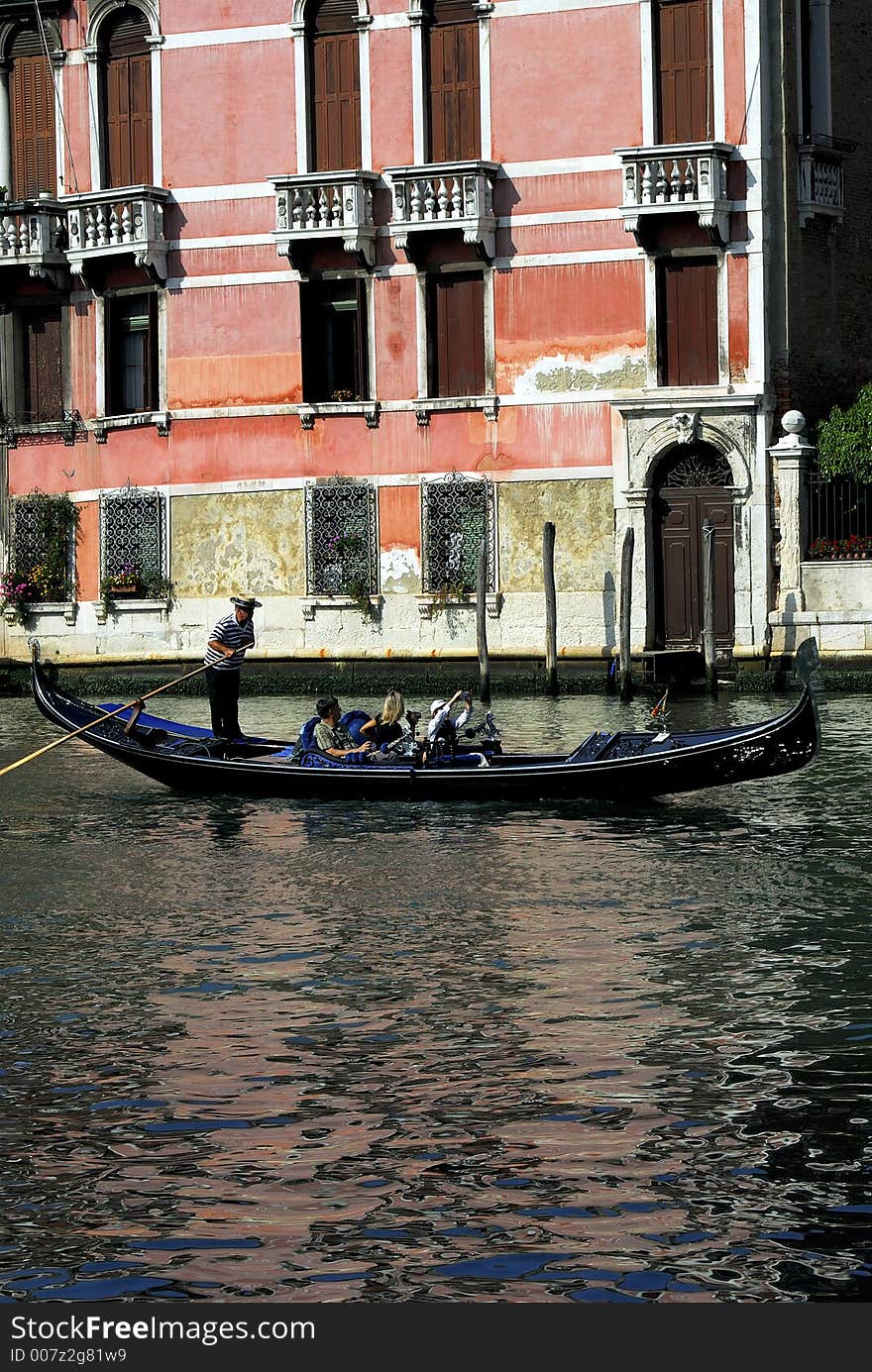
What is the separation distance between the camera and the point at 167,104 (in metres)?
29.4

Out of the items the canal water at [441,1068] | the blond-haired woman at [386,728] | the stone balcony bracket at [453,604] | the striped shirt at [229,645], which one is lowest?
the canal water at [441,1068]

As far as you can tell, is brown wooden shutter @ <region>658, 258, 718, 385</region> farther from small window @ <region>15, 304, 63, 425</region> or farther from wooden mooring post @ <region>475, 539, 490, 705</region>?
small window @ <region>15, 304, 63, 425</region>

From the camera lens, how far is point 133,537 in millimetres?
30016

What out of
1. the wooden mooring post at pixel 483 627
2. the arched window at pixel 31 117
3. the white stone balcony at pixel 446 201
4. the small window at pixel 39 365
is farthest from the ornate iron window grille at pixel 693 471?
the arched window at pixel 31 117

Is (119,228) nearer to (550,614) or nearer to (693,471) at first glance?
(550,614)

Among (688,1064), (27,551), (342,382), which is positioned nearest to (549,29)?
(342,382)

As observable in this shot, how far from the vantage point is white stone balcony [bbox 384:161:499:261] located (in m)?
27.6

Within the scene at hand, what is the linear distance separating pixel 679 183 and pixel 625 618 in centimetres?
507

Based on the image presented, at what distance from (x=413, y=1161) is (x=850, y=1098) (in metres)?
1.59

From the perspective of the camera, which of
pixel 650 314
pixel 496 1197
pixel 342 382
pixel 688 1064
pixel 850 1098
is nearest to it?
pixel 496 1197

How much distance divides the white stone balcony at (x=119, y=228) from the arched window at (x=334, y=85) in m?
2.14

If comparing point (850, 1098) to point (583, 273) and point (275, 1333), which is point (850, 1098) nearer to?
point (275, 1333)

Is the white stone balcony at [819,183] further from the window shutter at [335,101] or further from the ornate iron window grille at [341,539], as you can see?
the ornate iron window grille at [341,539]

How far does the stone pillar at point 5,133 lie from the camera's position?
30688mm
